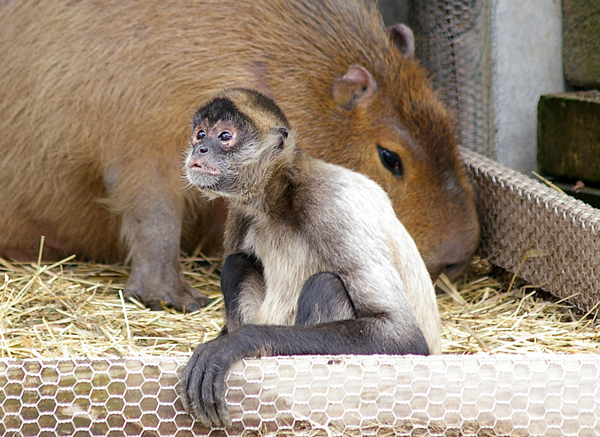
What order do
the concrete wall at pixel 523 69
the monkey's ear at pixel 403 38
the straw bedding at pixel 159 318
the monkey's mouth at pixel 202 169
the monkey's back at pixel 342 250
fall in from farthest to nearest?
the concrete wall at pixel 523 69 → the monkey's ear at pixel 403 38 → the straw bedding at pixel 159 318 → the monkey's mouth at pixel 202 169 → the monkey's back at pixel 342 250

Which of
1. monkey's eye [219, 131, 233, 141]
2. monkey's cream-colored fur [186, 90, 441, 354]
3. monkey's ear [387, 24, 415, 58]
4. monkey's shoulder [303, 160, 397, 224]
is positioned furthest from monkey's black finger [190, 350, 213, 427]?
monkey's ear [387, 24, 415, 58]

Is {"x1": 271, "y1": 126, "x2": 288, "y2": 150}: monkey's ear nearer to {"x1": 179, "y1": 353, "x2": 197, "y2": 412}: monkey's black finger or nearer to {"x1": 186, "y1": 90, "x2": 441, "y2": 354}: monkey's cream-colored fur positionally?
{"x1": 186, "y1": 90, "x2": 441, "y2": 354}: monkey's cream-colored fur

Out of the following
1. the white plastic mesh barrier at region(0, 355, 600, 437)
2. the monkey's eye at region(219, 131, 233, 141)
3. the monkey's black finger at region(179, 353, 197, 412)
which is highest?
the monkey's eye at region(219, 131, 233, 141)

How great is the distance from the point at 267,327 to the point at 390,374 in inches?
18.0

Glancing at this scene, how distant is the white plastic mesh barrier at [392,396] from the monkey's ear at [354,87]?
2.23 meters

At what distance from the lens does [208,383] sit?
2451mm

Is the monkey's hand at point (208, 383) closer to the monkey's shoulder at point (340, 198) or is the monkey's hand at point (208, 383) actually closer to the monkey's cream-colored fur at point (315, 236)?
the monkey's cream-colored fur at point (315, 236)

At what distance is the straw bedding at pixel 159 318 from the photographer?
12.4 feet

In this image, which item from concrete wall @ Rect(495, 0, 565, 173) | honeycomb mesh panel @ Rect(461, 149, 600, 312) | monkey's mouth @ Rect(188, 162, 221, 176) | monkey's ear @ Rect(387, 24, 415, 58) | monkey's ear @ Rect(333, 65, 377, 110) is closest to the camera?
monkey's mouth @ Rect(188, 162, 221, 176)

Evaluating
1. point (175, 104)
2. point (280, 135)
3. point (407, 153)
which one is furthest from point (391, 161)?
point (280, 135)

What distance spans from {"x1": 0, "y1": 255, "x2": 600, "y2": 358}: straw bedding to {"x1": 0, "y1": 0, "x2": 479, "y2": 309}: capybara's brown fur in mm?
264

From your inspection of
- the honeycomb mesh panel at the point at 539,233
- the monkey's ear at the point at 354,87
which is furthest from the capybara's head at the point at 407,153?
the honeycomb mesh panel at the point at 539,233

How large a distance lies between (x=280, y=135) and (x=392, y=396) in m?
1.10

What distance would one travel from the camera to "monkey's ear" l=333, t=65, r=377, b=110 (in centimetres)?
438
